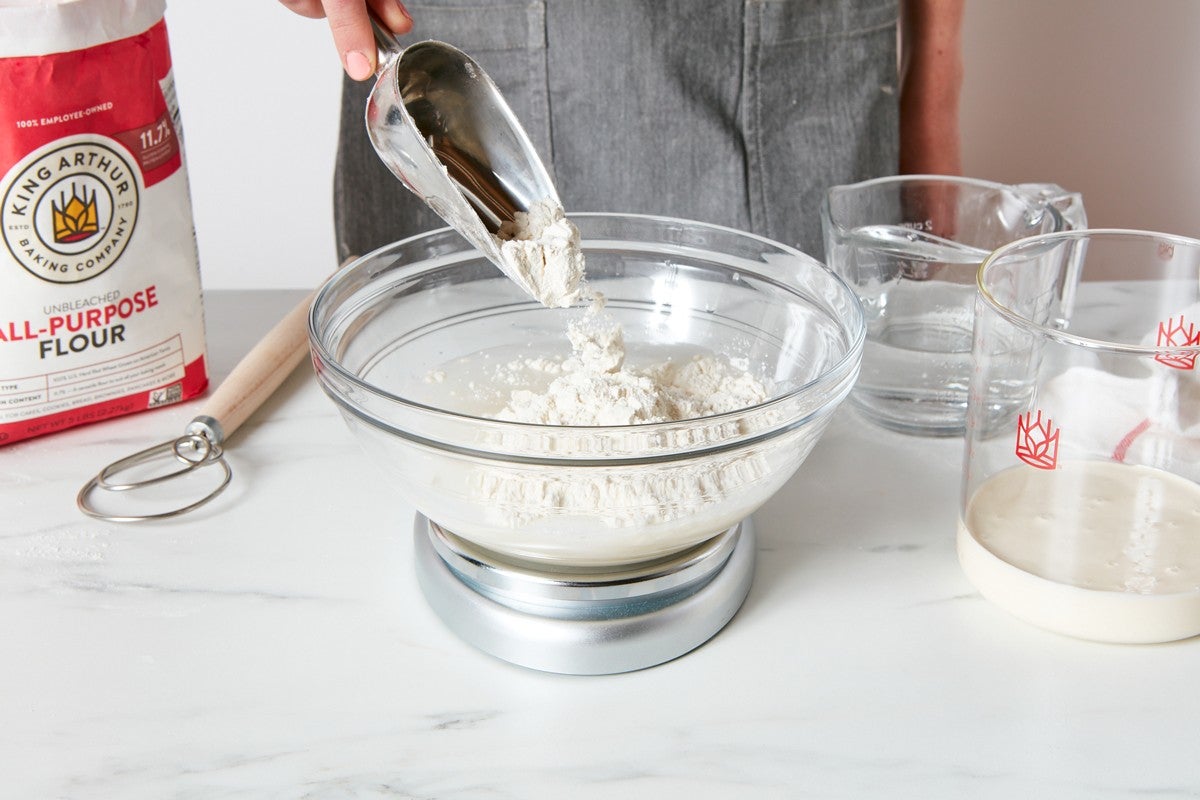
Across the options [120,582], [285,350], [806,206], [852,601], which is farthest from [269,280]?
[852,601]

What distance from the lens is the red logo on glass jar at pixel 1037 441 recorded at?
69cm

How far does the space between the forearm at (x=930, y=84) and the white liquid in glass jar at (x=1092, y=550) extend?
2.78 feet

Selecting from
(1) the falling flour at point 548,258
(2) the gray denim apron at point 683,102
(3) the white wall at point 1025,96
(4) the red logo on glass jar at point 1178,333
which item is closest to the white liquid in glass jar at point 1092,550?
(4) the red logo on glass jar at point 1178,333

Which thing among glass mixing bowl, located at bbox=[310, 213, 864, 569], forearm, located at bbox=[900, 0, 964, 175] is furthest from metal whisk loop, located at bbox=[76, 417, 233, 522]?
forearm, located at bbox=[900, 0, 964, 175]

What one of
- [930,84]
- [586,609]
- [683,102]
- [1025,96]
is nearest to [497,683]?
[586,609]

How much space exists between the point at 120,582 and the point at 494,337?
33cm

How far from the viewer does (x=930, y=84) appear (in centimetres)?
146

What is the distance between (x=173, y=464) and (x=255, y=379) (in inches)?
3.9

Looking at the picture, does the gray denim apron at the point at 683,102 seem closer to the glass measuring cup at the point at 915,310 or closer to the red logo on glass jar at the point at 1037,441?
the glass measuring cup at the point at 915,310

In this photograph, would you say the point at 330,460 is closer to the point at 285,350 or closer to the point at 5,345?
the point at 285,350

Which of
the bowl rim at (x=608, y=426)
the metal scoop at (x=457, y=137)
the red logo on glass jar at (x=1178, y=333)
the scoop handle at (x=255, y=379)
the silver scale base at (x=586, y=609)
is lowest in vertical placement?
the silver scale base at (x=586, y=609)

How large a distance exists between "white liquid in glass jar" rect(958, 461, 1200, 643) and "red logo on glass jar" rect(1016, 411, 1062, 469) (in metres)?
0.01

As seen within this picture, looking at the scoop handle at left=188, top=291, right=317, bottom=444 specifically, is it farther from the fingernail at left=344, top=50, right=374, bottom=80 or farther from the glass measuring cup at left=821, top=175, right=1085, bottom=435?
the glass measuring cup at left=821, top=175, right=1085, bottom=435

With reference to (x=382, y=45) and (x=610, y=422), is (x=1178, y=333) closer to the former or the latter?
(x=610, y=422)
